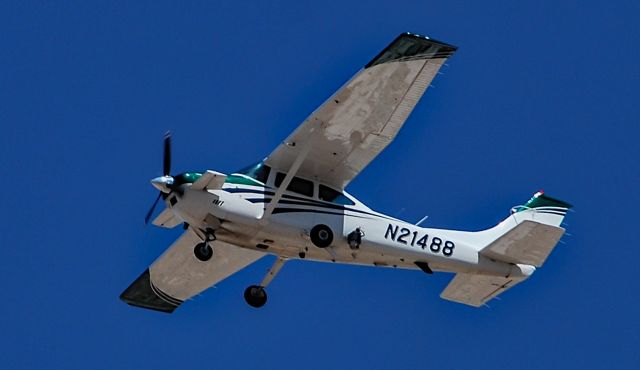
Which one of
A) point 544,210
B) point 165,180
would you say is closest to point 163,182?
point 165,180

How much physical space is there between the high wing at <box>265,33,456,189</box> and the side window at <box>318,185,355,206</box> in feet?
0.53

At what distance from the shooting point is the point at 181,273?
1267 inches

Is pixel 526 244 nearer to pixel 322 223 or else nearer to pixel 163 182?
pixel 322 223

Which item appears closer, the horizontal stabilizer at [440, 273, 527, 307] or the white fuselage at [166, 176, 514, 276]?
the white fuselage at [166, 176, 514, 276]

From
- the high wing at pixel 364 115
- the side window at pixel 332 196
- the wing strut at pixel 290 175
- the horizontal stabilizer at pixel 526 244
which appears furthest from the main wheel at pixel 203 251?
the horizontal stabilizer at pixel 526 244

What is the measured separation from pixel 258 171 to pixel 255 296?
2.66m

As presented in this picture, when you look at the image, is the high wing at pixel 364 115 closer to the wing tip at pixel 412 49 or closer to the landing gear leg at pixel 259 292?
the wing tip at pixel 412 49

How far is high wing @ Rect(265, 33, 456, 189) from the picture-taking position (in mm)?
26609

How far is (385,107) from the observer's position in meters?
27.4

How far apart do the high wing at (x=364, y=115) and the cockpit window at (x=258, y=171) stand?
150 mm

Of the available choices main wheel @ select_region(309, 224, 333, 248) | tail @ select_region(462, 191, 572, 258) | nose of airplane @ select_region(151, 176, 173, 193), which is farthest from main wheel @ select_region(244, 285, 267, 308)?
tail @ select_region(462, 191, 572, 258)

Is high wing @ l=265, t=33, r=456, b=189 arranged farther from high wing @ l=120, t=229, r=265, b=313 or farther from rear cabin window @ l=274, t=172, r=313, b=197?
high wing @ l=120, t=229, r=265, b=313

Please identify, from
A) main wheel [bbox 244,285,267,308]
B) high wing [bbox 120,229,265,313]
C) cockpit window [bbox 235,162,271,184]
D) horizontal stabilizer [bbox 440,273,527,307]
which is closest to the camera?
cockpit window [bbox 235,162,271,184]

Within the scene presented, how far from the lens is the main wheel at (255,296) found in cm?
2934
